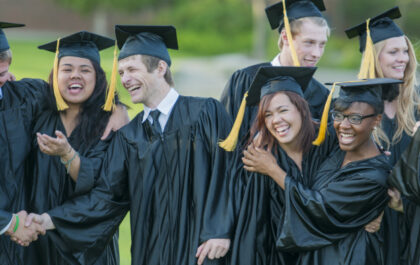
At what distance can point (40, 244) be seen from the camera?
485 centimetres

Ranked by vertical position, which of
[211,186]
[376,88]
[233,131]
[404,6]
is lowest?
[211,186]

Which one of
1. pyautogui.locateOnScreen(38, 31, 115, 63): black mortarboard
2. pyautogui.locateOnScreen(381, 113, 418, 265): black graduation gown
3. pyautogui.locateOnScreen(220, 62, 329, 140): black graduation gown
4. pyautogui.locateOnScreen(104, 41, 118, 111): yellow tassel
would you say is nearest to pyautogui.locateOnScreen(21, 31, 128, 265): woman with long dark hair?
pyautogui.locateOnScreen(38, 31, 115, 63): black mortarboard

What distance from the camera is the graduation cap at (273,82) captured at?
4.29 m

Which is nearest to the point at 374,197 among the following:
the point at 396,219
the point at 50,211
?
the point at 396,219

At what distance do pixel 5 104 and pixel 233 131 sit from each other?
5.25ft

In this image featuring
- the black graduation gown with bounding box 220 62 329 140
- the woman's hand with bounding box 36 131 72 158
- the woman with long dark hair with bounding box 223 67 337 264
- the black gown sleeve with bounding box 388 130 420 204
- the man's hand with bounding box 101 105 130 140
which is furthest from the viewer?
the black graduation gown with bounding box 220 62 329 140

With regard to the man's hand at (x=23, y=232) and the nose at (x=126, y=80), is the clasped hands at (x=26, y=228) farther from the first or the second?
the nose at (x=126, y=80)

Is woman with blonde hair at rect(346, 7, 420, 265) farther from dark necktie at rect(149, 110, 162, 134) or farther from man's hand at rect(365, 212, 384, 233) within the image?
dark necktie at rect(149, 110, 162, 134)

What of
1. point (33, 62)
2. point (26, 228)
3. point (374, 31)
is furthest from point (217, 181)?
point (33, 62)

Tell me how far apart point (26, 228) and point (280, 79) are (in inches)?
74.6

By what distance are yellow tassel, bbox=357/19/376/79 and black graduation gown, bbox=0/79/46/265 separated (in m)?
2.25

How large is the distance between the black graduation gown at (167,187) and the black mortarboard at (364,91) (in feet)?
2.72

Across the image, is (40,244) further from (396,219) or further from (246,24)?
(246,24)

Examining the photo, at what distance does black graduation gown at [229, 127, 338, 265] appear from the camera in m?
4.28
